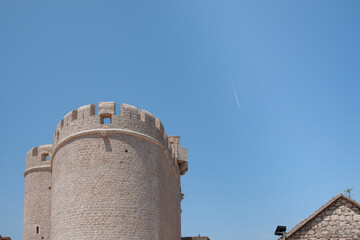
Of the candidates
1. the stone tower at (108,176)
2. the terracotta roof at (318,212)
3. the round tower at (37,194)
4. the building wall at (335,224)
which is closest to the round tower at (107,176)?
the stone tower at (108,176)

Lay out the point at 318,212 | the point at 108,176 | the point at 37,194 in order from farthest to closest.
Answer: the point at 37,194 < the point at 108,176 < the point at 318,212

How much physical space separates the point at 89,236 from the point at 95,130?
4.06 m

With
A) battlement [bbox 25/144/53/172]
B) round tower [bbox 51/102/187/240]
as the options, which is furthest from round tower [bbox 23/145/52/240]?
round tower [bbox 51/102/187/240]

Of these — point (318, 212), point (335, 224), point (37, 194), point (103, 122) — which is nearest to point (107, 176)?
point (103, 122)

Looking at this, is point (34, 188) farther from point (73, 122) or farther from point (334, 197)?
point (334, 197)

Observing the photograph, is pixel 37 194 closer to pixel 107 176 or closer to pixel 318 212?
pixel 107 176

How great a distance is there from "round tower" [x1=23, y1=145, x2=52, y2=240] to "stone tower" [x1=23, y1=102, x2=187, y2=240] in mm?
3563

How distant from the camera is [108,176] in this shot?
16875 millimetres

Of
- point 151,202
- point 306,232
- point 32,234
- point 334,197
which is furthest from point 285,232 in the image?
point 32,234

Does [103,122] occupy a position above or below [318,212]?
above

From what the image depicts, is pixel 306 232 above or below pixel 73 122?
below

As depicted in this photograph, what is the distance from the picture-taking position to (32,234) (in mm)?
21234

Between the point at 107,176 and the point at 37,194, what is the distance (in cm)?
671

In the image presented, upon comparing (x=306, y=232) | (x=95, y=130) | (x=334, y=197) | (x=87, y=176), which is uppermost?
(x=95, y=130)
